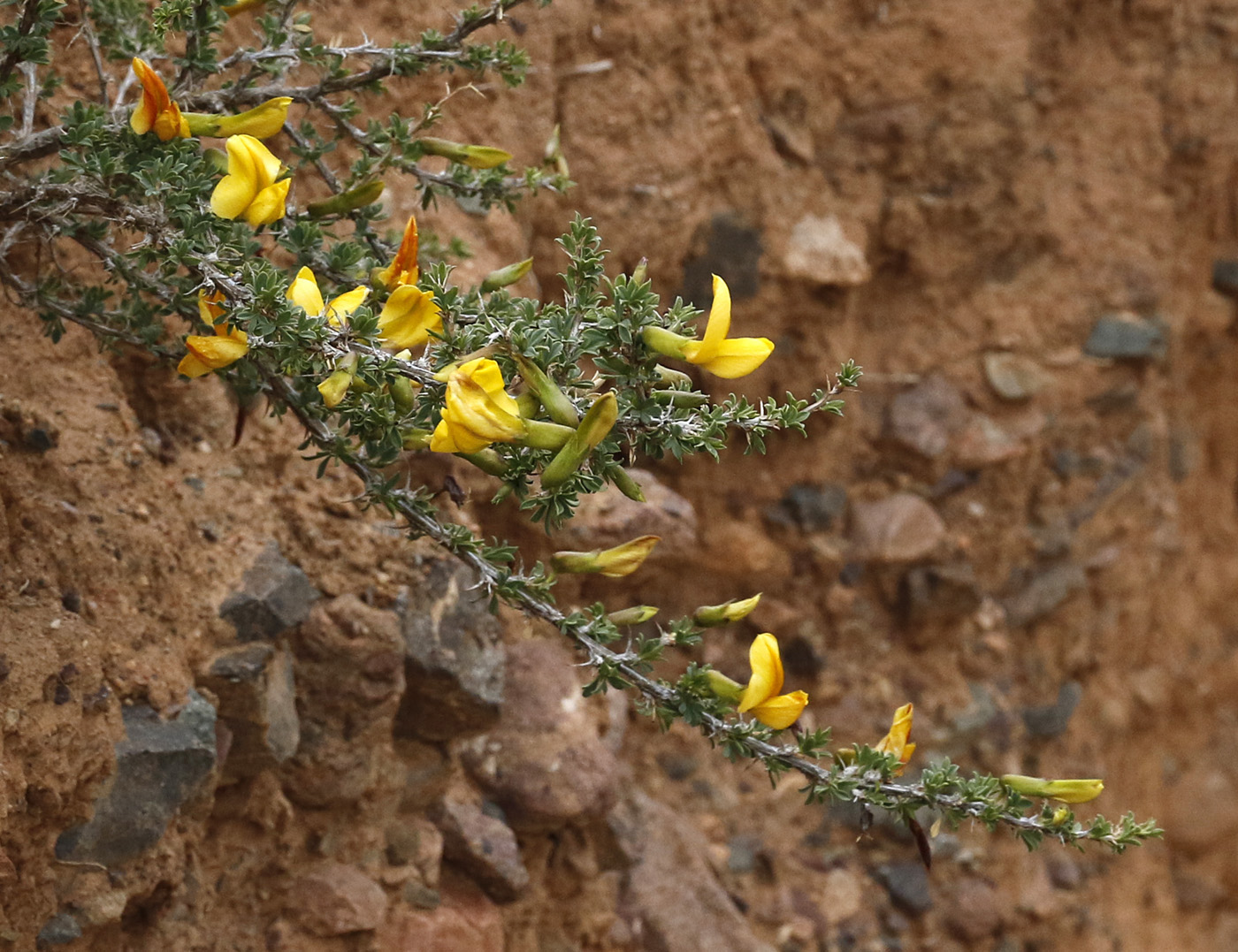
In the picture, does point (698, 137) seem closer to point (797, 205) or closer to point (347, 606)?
point (797, 205)

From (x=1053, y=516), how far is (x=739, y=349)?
2744 millimetres

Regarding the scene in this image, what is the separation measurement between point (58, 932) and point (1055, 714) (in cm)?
303

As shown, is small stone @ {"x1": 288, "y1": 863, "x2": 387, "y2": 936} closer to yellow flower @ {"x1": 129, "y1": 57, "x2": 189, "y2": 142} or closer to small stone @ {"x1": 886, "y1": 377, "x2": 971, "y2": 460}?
yellow flower @ {"x1": 129, "y1": 57, "x2": 189, "y2": 142}

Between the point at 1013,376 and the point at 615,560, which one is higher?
the point at 615,560

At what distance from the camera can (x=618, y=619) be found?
1.54 m

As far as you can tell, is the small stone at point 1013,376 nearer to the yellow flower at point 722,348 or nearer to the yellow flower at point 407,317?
the yellow flower at point 722,348

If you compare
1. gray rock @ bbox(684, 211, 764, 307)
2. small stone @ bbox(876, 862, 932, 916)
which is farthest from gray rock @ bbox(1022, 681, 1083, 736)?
gray rock @ bbox(684, 211, 764, 307)

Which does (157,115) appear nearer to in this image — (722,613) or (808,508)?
(722,613)

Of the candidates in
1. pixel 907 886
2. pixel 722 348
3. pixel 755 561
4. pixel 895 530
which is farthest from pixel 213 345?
pixel 907 886

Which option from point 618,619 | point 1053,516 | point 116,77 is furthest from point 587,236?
point 1053,516

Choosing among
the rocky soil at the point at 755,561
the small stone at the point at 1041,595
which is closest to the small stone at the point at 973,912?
the rocky soil at the point at 755,561

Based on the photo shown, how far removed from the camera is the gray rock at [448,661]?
2.08m

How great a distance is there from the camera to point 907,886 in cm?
322

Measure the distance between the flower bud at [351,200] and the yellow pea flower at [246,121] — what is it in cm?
15
